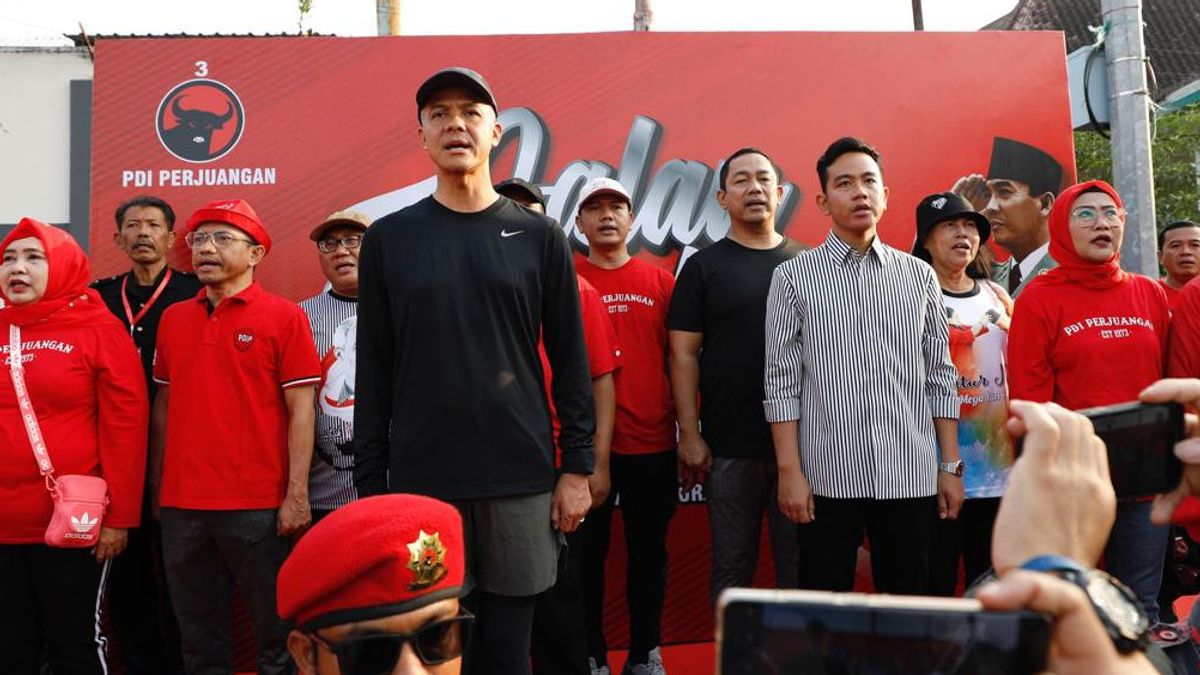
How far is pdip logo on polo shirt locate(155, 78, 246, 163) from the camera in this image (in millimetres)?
Answer: 4359

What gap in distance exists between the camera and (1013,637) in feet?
2.52

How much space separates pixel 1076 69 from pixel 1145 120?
436mm

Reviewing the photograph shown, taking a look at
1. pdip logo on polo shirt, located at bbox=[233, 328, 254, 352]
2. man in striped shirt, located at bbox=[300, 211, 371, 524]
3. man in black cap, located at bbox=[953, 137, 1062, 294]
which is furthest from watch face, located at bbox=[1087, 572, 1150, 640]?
man in black cap, located at bbox=[953, 137, 1062, 294]

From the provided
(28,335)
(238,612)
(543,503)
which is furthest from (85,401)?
(543,503)

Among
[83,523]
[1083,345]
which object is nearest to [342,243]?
[83,523]

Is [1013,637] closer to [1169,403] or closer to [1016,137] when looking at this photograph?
[1169,403]

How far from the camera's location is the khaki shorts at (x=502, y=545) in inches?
96.1

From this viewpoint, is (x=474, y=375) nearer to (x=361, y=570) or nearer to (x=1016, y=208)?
(x=361, y=570)

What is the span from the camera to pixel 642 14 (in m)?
12.8

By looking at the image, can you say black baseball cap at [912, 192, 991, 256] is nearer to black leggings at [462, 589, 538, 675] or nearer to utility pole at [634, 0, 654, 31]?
black leggings at [462, 589, 538, 675]

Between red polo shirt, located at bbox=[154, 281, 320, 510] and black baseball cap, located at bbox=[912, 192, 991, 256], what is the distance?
260 cm

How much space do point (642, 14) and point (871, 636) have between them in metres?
12.9

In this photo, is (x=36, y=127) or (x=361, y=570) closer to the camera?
(x=361, y=570)

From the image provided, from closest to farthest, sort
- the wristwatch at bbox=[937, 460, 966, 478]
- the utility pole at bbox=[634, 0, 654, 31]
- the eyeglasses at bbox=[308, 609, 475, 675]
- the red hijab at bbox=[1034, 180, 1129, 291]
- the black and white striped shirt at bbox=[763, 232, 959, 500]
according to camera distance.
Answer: the eyeglasses at bbox=[308, 609, 475, 675] → the black and white striped shirt at bbox=[763, 232, 959, 500] → the wristwatch at bbox=[937, 460, 966, 478] → the red hijab at bbox=[1034, 180, 1129, 291] → the utility pole at bbox=[634, 0, 654, 31]
